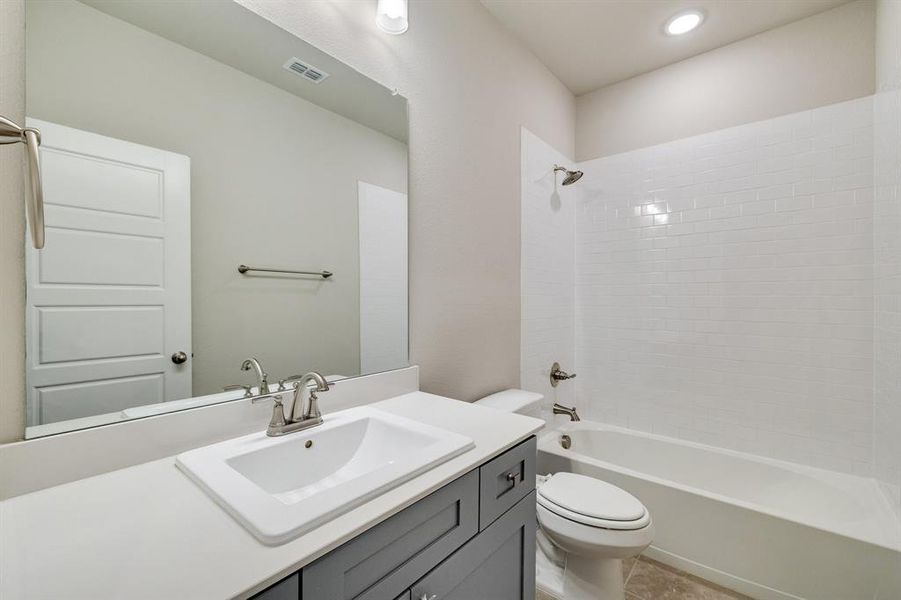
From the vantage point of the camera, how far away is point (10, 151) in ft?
2.44

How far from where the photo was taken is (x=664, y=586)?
1.68 m

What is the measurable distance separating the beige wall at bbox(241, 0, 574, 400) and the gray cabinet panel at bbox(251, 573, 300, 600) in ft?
3.26

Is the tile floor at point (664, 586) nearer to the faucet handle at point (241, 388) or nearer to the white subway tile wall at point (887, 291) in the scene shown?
the white subway tile wall at point (887, 291)

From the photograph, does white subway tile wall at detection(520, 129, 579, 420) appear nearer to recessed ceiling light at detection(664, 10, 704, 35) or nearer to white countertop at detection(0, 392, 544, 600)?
recessed ceiling light at detection(664, 10, 704, 35)

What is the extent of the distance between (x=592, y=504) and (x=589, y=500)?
28 mm

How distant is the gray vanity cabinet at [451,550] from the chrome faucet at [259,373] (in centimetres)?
59

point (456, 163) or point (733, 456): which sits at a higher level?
point (456, 163)

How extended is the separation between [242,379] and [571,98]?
278cm

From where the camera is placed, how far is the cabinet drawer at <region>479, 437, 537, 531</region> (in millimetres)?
917

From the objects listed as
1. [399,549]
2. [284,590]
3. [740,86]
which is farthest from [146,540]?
[740,86]

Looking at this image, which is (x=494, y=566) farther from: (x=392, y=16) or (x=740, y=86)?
(x=740, y=86)

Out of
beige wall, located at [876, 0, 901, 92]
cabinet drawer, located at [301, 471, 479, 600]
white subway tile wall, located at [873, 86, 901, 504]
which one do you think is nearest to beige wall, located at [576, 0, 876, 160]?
beige wall, located at [876, 0, 901, 92]

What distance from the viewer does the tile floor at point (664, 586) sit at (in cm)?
162

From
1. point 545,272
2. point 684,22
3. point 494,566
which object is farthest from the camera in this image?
point 545,272
